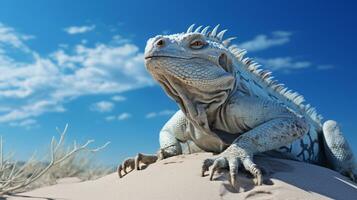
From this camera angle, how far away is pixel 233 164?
187 inches

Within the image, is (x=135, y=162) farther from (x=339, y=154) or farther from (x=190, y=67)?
(x=339, y=154)

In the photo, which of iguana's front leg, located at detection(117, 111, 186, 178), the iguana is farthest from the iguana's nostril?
iguana's front leg, located at detection(117, 111, 186, 178)

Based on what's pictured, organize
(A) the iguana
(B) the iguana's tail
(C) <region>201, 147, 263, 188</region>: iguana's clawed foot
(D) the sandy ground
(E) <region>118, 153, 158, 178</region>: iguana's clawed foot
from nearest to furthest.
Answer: (D) the sandy ground < (C) <region>201, 147, 263, 188</region>: iguana's clawed foot < (A) the iguana < (E) <region>118, 153, 158, 178</region>: iguana's clawed foot < (B) the iguana's tail

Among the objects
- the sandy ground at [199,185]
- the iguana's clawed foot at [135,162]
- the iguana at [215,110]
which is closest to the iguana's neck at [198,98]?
the iguana at [215,110]

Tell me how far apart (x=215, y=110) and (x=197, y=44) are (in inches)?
32.4

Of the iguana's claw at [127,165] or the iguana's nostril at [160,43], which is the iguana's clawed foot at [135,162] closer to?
the iguana's claw at [127,165]

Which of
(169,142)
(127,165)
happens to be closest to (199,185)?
(127,165)

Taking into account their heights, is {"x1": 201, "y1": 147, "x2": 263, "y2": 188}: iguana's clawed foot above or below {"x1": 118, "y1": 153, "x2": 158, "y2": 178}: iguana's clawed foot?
below

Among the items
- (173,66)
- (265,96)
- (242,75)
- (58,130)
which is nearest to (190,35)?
(173,66)

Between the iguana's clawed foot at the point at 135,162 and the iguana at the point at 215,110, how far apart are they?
1cm

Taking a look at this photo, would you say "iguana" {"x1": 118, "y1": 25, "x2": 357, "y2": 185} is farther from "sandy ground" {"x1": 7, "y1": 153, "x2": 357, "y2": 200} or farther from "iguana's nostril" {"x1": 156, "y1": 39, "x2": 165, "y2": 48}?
"sandy ground" {"x1": 7, "y1": 153, "x2": 357, "y2": 200}

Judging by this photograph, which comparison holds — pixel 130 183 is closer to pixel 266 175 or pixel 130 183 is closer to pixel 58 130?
pixel 266 175

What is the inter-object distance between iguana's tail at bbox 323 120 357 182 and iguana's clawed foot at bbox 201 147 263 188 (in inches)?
111

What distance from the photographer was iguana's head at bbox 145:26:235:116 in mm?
5363
